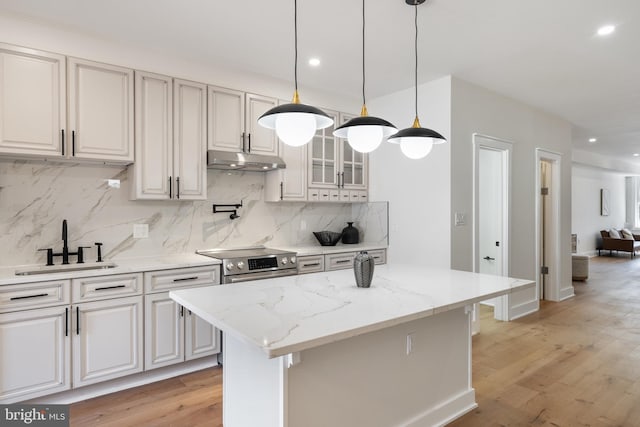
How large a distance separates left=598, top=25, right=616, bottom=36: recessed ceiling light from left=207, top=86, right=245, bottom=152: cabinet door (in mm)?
2985

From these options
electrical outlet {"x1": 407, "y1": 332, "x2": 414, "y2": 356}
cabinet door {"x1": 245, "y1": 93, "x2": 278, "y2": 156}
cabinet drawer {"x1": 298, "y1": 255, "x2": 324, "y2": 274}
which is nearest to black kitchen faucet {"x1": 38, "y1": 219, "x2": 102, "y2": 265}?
cabinet door {"x1": 245, "y1": 93, "x2": 278, "y2": 156}

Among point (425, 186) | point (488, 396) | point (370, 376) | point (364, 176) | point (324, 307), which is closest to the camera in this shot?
point (324, 307)

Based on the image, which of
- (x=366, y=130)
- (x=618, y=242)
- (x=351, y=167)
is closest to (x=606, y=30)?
(x=366, y=130)

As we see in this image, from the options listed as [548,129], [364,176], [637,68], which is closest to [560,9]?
[637,68]

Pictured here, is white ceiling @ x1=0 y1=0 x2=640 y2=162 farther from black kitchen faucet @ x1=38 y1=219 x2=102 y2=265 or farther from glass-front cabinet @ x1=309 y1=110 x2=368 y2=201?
black kitchen faucet @ x1=38 y1=219 x2=102 y2=265

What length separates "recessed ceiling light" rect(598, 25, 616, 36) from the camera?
2785mm

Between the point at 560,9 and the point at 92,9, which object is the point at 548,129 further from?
the point at 92,9

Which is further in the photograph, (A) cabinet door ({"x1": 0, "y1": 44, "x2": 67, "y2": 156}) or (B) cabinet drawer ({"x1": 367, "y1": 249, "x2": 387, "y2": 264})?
(B) cabinet drawer ({"x1": 367, "y1": 249, "x2": 387, "y2": 264})

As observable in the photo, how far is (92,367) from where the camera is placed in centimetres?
264

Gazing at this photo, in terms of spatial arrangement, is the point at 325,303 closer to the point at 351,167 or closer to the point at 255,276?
the point at 255,276

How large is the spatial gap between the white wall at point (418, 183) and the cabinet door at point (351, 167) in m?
0.12

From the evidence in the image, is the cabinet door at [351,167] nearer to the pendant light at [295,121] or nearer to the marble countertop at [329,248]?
the marble countertop at [329,248]

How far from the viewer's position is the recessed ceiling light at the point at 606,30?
2785 mm

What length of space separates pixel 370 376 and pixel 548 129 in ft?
16.0
